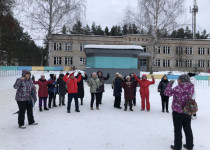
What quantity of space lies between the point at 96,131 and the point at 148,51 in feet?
117

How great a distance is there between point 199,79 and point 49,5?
1964cm

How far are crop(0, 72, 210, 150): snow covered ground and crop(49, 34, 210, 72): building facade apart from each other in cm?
2911

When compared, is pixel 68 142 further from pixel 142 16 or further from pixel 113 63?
pixel 142 16

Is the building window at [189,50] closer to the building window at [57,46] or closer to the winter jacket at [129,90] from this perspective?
the building window at [57,46]

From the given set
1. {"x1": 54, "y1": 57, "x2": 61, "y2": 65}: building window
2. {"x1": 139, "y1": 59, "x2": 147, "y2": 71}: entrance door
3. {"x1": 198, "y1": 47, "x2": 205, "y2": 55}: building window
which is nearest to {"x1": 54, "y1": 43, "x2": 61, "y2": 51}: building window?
{"x1": 54, "y1": 57, "x2": 61, "y2": 65}: building window

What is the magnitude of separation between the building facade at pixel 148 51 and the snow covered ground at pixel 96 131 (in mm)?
29112

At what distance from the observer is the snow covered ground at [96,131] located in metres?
4.11

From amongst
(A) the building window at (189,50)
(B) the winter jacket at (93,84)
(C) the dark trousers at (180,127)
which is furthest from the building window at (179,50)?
(C) the dark trousers at (180,127)

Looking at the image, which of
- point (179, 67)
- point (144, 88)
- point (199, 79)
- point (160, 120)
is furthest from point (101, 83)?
point (179, 67)

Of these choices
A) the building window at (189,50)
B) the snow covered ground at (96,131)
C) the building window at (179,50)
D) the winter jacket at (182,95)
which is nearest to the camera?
the winter jacket at (182,95)

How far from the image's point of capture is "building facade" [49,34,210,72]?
36.0 metres

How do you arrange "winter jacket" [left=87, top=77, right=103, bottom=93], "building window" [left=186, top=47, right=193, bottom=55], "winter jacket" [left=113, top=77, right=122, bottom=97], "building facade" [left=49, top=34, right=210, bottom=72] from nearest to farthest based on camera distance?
"winter jacket" [left=87, top=77, right=103, bottom=93]
"winter jacket" [left=113, top=77, right=122, bottom=97]
"building facade" [left=49, top=34, right=210, bottom=72]
"building window" [left=186, top=47, right=193, bottom=55]

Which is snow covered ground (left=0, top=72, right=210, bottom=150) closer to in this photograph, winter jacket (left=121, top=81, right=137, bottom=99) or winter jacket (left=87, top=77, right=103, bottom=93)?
winter jacket (left=121, top=81, right=137, bottom=99)

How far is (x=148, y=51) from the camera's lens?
3847 cm
